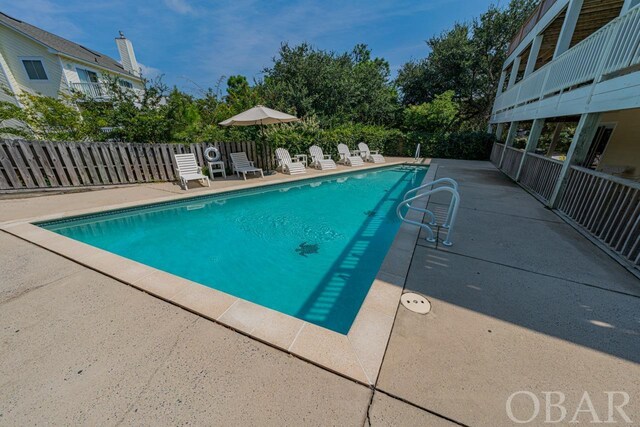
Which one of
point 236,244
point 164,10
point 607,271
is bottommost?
point 236,244

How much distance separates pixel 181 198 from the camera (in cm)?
618

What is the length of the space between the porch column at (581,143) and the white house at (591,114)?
0.01 m

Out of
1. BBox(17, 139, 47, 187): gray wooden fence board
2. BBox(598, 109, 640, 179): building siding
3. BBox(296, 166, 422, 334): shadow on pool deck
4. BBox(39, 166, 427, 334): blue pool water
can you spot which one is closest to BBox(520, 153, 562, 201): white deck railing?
BBox(598, 109, 640, 179): building siding

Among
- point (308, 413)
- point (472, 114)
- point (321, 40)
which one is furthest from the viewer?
point (472, 114)

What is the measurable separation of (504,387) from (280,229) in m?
4.25

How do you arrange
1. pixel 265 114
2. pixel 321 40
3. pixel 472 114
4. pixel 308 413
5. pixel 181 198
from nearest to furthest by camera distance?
1. pixel 308 413
2. pixel 181 198
3. pixel 265 114
4. pixel 321 40
5. pixel 472 114

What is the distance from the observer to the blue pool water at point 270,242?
3273 millimetres

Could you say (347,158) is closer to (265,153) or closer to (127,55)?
(265,153)

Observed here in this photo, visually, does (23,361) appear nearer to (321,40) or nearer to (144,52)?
(321,40)

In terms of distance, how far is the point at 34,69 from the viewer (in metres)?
13.6

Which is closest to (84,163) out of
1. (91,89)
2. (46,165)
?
(46,165)

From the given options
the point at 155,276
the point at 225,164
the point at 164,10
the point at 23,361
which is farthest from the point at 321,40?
the point at 23,361

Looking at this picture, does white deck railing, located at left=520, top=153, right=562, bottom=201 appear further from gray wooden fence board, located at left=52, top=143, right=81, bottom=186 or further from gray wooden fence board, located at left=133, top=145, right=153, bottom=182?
gray wooden fence board, located at left=52, top=143, right=81, bottom=186

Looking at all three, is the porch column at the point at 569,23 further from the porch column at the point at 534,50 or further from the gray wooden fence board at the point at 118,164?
the gray wooden fence board at the point at 118,164
